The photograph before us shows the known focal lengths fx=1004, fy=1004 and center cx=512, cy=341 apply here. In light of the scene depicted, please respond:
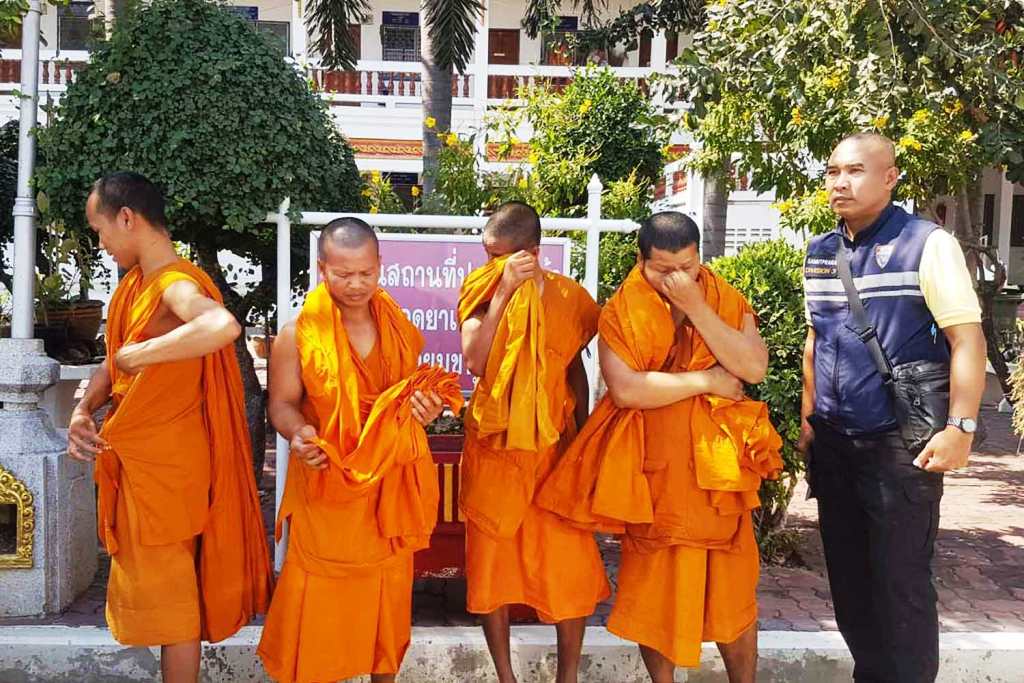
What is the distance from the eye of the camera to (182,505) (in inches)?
125

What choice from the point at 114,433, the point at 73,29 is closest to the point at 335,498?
the point at 114,433

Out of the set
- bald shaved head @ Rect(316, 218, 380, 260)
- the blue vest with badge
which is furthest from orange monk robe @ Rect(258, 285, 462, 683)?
the blue vest with badge

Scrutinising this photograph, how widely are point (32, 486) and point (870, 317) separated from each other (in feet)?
10.7

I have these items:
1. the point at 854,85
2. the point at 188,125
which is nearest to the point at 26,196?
the point at 188,125

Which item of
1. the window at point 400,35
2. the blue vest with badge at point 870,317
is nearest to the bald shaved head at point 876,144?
the blue vest with badge at point 870,317

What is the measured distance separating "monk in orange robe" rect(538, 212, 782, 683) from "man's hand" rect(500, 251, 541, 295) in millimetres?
299

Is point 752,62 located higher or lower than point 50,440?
higher

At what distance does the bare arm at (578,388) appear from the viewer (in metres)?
3.60

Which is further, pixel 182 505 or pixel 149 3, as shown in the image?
pixel 149 3

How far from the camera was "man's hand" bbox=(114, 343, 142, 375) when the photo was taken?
2.96m

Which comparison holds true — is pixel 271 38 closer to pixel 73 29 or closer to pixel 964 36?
pixel 964 36

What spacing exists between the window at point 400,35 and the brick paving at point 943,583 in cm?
1626

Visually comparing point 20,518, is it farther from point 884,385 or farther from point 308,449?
point 884,385

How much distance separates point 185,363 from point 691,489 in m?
1.65
